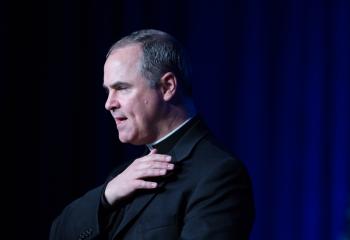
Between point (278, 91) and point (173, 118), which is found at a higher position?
point (173, 118)

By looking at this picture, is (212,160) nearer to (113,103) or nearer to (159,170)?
(159,170)

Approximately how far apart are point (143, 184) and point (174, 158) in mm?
122

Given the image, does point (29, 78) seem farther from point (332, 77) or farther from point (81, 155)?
point (332, 77)

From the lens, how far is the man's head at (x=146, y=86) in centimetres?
166

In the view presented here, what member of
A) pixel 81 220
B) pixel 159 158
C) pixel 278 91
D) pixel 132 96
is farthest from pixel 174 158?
pixel 278 91

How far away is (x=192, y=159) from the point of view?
161 cm

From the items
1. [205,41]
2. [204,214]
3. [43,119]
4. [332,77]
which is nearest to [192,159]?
[204,214]

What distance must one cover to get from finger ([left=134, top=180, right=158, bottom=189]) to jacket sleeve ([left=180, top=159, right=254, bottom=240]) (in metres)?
0.12

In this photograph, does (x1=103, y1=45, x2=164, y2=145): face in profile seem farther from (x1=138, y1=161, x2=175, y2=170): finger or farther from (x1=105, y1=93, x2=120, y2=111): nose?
(x1=138, y1=161, x2=175, y2=170): finger

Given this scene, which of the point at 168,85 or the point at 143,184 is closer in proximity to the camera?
the point at 143,184

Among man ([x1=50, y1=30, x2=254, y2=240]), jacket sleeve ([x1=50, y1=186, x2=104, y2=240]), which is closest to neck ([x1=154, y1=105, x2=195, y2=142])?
man ([x1=50, y1=30, x2=254, y2=240])

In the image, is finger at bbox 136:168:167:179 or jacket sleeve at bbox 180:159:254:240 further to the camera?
finger at bbox 136:168:167:179

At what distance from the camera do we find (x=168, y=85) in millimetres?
1688

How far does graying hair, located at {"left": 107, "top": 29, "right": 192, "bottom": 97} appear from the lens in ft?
5.47
